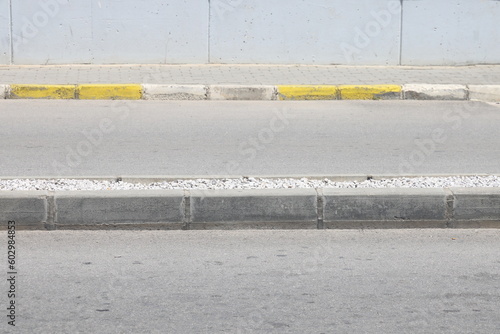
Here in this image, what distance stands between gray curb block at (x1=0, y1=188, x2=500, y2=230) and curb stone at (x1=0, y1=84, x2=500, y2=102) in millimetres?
5417

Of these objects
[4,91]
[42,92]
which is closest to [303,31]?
[42,92]

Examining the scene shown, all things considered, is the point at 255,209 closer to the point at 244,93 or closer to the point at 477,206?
the point at 477,206

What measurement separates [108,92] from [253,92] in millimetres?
1794

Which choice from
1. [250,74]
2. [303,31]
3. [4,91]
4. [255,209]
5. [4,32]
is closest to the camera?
[255,209]

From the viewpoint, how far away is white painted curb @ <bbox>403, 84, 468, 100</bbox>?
11.7 meters

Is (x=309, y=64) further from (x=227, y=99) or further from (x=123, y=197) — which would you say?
(x=123, y=197)

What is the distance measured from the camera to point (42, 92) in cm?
1130

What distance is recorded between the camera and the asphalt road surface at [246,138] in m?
7.95

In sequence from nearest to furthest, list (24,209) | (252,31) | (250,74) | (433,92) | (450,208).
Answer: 1. (24,209)
2. (450,208)
3. (433,92)
4. (250,74)
5. (252,31)

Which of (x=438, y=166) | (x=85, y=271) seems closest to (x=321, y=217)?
(x=85, y=271)

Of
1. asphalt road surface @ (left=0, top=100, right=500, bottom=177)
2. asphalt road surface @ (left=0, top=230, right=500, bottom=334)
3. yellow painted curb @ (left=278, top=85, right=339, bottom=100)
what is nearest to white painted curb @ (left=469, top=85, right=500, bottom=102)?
asphalt road surface @ (left=0, top=100, right=500, bottom=177)

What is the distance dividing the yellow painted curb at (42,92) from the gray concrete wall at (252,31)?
204 centimetres

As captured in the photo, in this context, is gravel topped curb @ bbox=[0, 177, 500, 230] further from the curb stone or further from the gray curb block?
the curb stone

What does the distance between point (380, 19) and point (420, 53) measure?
84 cm
